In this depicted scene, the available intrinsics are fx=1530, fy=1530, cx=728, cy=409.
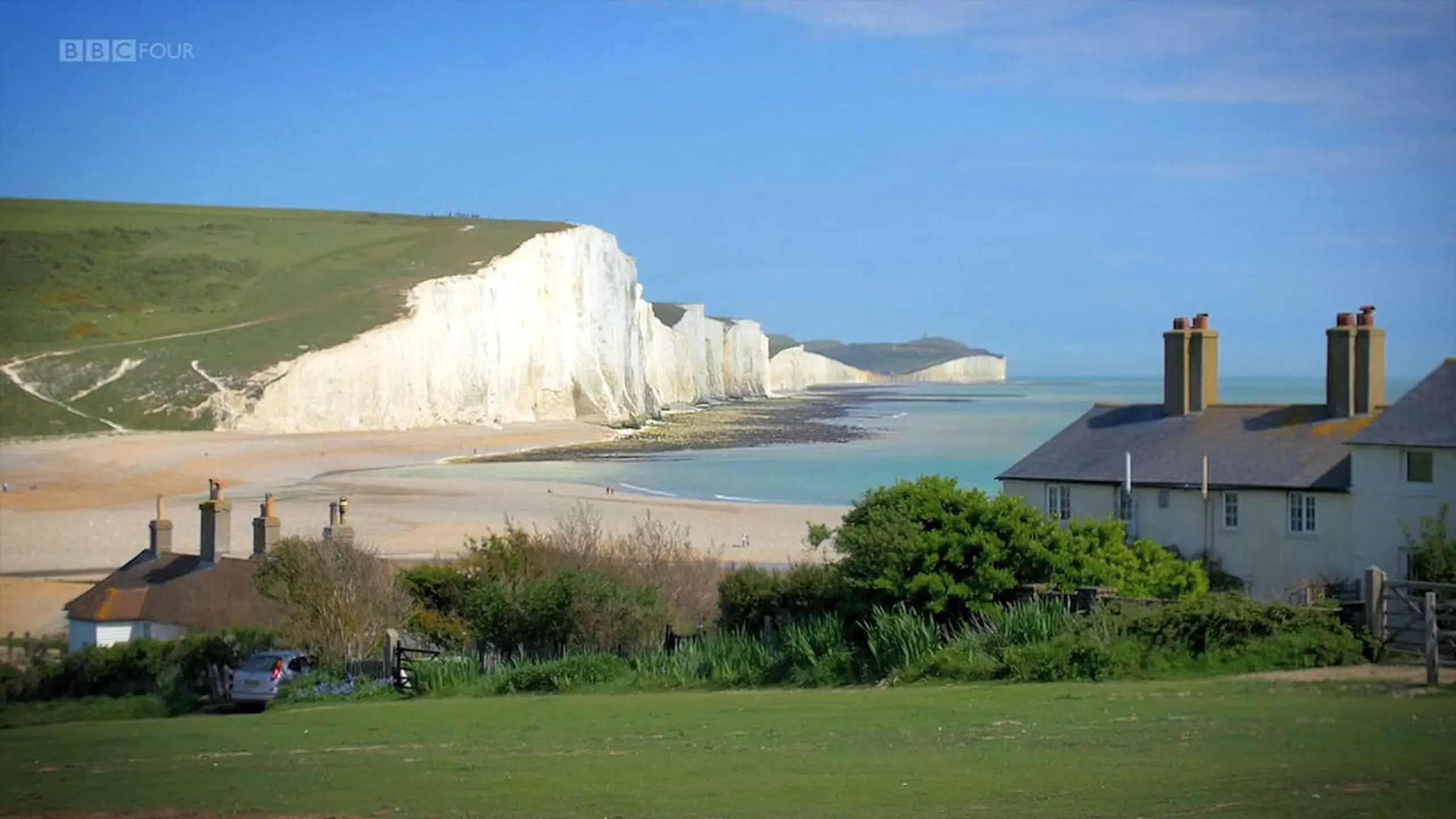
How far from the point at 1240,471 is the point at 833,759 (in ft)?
51.8

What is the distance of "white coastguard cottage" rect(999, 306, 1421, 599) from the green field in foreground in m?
10.9

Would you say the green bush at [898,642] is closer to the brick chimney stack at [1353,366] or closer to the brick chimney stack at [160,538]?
the brick chimney stack at [1353,366]

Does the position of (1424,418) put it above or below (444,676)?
above

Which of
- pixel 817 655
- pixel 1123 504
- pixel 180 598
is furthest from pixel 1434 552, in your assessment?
pixel 180 598

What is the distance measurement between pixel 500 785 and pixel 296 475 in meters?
56.5

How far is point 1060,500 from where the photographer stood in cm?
2655

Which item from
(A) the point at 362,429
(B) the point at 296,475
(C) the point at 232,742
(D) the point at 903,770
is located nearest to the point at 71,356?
(A) the point at 362,429

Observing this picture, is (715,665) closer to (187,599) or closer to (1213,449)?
(187,599)

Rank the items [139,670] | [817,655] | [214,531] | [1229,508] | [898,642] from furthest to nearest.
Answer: [214,531] < [1229,508] < [139,670] < [817,655] < [898,642]

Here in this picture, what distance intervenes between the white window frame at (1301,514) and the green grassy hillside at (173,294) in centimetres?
6179

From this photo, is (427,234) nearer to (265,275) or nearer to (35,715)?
(265,275)

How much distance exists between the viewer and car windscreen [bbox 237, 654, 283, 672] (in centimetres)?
1862

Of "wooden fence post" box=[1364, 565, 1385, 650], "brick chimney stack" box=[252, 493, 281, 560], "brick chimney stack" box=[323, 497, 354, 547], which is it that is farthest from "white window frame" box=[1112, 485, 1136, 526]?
"brick chimney stack" box=[252, 493, 281, 560]

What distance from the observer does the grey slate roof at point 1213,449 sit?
24.2m
